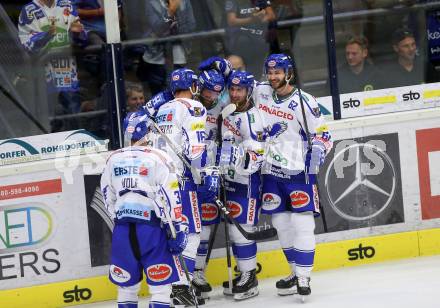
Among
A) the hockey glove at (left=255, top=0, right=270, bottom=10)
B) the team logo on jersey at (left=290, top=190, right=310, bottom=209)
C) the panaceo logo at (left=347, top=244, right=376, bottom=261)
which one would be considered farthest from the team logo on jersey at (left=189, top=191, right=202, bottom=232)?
the hockey glove at (left=255, top=0, right=270, bottom=10)

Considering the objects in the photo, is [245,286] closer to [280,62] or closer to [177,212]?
[177,212]

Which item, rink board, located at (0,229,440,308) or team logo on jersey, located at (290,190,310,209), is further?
rink board, located at (0,229,440,308)

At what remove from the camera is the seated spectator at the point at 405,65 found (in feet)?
27.9

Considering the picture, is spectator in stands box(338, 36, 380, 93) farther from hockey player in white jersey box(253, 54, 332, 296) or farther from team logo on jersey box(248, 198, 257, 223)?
team logo on jersey box(248, 198, 257, 223)

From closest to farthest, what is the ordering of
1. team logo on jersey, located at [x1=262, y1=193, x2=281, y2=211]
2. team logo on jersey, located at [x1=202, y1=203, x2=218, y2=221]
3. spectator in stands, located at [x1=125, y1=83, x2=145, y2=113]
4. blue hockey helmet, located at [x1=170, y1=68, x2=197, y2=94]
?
blue hockey helmet, located at [x1=170, y1=68, x2=197, y2=94] < team logo on jersey, located at [x1=262, y1=193, x2=281, y2=211] < team logo on jersey, located at [x1=202, y1=203, x2=218, y2=221] < spectator in stands, located at [x1=125, y1=83, x2=145, y2=113]

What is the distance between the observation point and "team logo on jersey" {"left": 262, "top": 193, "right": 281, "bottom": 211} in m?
7.66

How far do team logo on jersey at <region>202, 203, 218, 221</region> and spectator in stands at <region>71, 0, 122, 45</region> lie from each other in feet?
4.43

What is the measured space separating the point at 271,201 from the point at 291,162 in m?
0.31

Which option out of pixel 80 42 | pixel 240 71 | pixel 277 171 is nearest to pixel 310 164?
pixel 277 171

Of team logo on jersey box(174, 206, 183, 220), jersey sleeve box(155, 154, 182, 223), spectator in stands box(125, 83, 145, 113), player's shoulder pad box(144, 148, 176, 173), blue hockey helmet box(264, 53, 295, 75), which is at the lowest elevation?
team logo on jersey box(174, 206, 183, 220)

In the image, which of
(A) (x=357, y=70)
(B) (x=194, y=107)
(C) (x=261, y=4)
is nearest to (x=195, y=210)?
(B) (x=194, y=107)

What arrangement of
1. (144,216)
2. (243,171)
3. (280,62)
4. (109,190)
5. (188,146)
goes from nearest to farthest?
1. (144,216)
2. (109,190)
3. (188,146)
4. (280,62)
5. (243,171)

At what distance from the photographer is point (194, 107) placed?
23.9 ft

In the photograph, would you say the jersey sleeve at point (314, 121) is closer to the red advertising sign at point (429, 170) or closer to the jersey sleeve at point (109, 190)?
the red advertising sign at point (429, 170)
